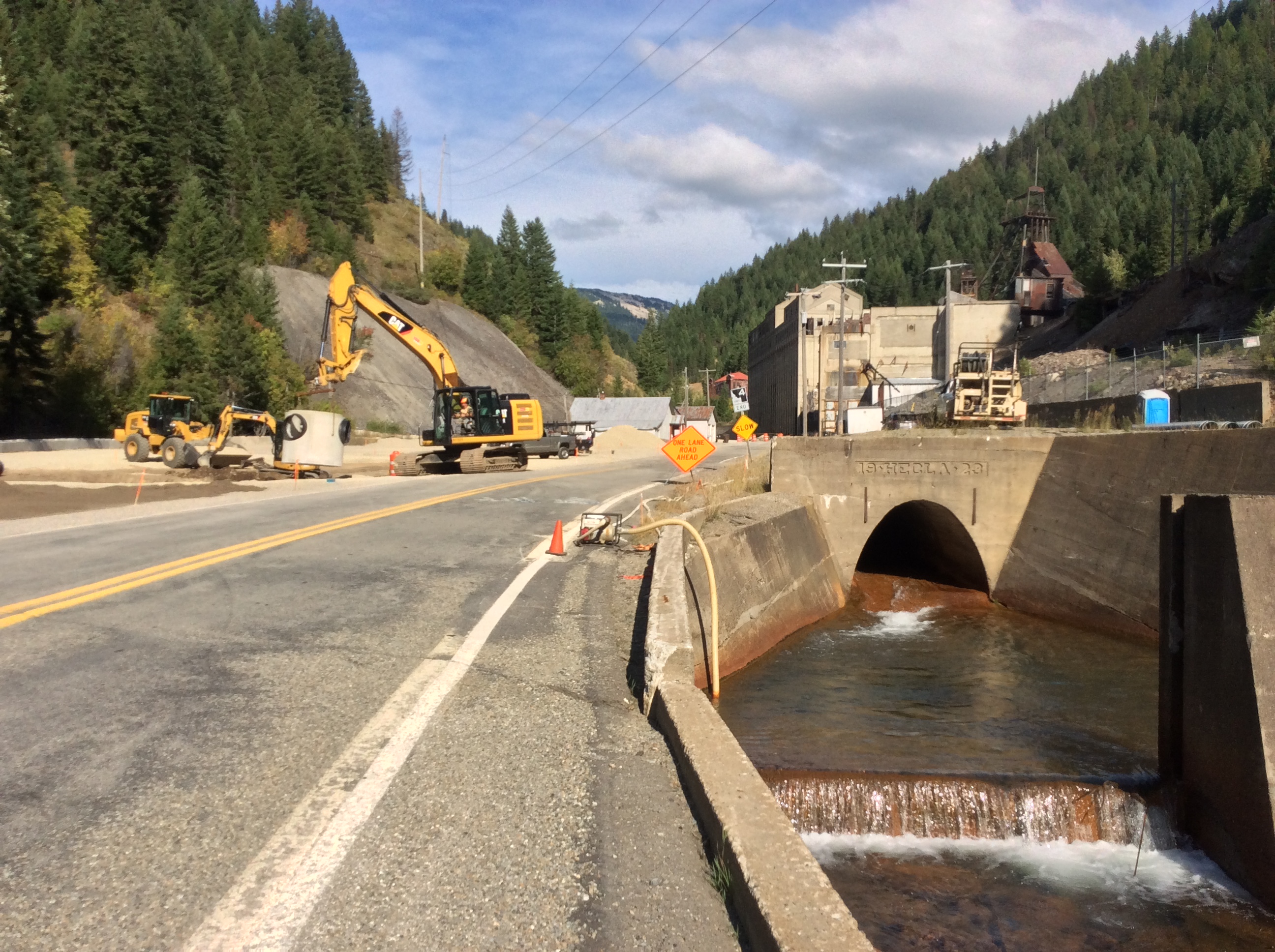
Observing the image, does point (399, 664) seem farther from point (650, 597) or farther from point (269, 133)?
point (269, 133)

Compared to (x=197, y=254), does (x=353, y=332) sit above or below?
below

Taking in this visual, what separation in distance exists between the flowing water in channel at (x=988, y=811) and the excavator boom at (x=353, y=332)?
20461 millimetres

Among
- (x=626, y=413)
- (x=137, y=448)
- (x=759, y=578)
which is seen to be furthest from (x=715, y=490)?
(x=626, y=413)

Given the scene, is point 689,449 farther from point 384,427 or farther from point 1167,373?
point 384,427

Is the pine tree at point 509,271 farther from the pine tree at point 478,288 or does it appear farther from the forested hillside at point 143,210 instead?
the forested hillside at point 143,210

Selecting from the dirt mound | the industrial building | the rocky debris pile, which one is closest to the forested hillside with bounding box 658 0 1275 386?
the industrial building

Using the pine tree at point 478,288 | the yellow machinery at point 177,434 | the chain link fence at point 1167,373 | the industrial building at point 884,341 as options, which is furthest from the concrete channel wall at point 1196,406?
the pine tree at point 478,288

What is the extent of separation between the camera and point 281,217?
78375 millimetres

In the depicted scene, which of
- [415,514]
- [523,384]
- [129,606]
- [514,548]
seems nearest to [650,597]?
[129,606]

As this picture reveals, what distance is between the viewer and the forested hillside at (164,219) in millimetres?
44906

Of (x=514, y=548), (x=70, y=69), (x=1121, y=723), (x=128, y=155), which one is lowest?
(x=1121, y=723)

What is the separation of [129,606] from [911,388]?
6857 centimetres

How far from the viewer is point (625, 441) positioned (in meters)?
71.4

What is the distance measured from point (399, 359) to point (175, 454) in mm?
37932
